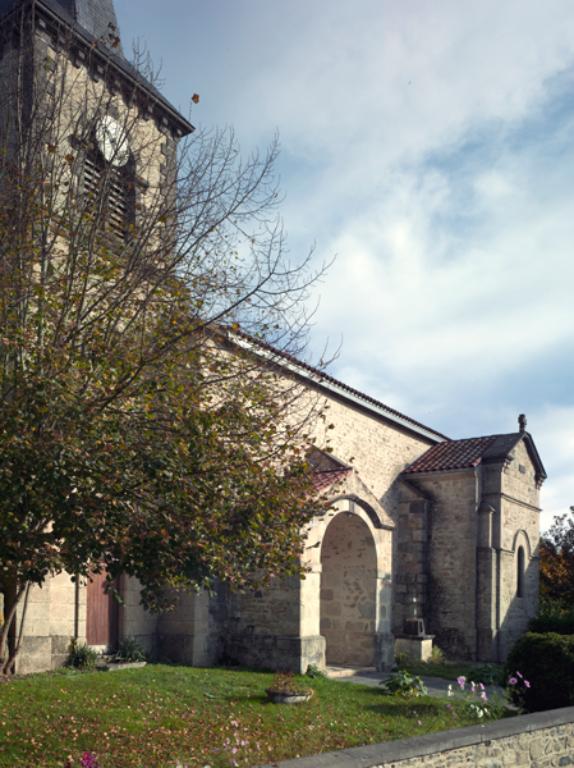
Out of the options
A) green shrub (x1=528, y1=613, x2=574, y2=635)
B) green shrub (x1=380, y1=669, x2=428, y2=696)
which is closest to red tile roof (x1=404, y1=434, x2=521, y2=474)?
green shrub (x1=528, y1=613, x2=574, y2=635)

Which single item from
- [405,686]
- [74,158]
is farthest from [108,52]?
[405,686]

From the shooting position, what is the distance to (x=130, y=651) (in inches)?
549

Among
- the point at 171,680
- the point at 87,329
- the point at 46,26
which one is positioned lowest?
the point at 171,680

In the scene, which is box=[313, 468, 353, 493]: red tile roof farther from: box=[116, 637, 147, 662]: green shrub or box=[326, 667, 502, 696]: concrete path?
box=[116, 637, 147, 662]: green shrub

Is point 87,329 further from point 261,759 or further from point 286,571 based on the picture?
point 261,759

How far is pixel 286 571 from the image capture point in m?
9.17

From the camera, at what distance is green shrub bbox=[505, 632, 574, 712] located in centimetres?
1052

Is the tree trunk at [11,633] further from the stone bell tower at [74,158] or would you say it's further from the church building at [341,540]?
the church building at [341,540]

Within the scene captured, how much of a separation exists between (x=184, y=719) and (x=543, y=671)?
498 centimetres

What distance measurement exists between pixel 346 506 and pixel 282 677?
4.84 m

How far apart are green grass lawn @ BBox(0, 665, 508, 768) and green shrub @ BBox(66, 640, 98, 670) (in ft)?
2.25

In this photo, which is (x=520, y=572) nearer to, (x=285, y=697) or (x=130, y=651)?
(x=130, y=651)

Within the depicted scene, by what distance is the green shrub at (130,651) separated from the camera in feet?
45.3

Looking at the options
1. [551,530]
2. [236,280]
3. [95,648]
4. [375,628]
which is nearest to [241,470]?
[236,280]
